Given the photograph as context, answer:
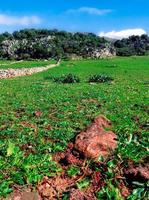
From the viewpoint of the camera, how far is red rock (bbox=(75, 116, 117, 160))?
1287cm

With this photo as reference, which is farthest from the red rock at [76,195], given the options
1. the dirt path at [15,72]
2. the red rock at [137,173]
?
the dirt path at [15,72]

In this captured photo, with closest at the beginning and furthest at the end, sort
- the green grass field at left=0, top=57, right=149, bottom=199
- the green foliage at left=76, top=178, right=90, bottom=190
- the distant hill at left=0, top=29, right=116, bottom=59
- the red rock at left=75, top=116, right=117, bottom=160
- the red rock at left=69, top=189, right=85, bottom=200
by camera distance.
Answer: the red rock at left=69, top=189, right=85, bottom=200, the green foliage at left=76, top=178, right=90, bottom=190, the green grass field at left=0, top=57, right=149, bottom=199, the red rock at left=75, top=116, right=117, bottom=160, the distant hill at left=0, top=29, right=116, bottom=59

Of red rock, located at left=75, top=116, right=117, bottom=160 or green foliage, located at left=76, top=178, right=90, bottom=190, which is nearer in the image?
green foliage, located at left=76, top=178, right=90, bottom=190

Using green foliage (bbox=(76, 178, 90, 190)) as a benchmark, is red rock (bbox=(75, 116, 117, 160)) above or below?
above

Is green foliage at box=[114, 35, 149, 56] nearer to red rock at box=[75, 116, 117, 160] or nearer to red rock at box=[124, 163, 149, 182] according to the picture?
red rock at box=[75, 116, 117, 160]

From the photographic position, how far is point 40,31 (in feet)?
420

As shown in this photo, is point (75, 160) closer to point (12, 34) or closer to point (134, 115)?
point (134, 115)

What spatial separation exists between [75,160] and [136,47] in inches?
4495

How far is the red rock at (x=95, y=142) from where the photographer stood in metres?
12.9

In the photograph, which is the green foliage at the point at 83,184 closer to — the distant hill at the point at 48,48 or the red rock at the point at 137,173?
the red rock at the point at 137,173

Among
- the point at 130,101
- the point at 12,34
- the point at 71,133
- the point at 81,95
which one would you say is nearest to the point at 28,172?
the point at 71,133

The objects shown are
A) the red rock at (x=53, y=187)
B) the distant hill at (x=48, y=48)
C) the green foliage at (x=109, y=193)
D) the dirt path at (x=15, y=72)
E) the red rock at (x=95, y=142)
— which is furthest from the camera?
the distant hill at (x=48, y=48)

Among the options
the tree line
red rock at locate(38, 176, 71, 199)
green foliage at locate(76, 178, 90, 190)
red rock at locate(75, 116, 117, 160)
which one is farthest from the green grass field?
the tree line

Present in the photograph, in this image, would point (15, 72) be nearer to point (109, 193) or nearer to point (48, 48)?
point (109, 193)
